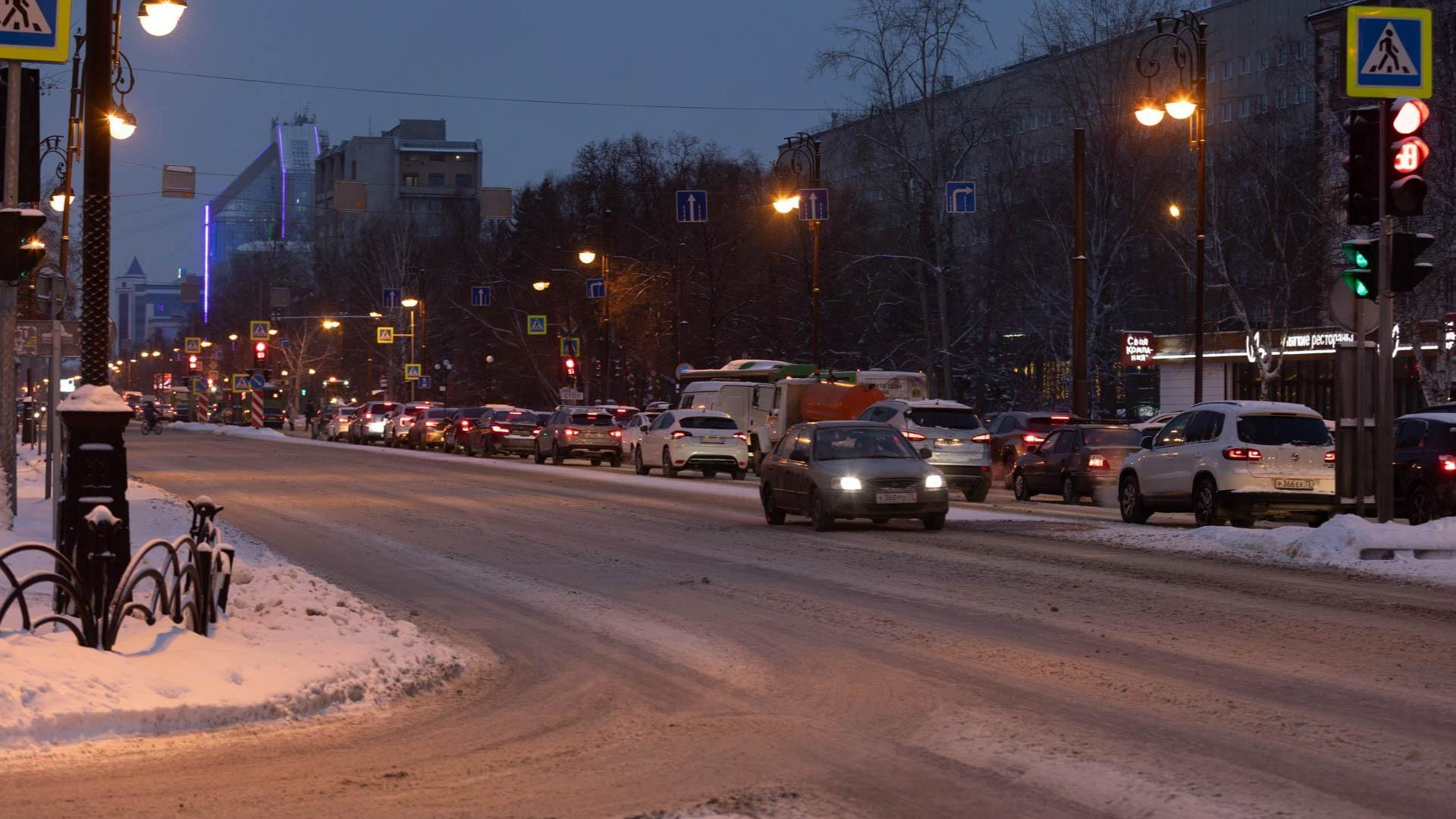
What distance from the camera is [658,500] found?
29.8 metres

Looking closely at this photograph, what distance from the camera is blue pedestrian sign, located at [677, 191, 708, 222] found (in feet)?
173

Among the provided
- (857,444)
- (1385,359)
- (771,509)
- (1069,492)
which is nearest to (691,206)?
(1069,492)

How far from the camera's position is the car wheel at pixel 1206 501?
22984 mm

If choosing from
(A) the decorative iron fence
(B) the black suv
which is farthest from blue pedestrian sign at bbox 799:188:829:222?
(A) the decorative iron fence

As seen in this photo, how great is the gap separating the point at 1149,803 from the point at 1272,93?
8358 cm

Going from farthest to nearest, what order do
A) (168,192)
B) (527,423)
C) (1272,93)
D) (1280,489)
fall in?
(1272,93) < (527,423) < (168,192) < (1280,489)

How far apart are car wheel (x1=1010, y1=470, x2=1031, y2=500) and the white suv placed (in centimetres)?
900

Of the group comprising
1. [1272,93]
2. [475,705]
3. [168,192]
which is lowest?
[475,705]

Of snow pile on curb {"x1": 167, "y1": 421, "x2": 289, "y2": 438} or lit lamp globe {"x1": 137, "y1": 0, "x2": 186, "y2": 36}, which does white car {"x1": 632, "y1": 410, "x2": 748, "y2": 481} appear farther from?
snow pile on curb {"x1": 167, "y1": 421, "x2": 289, "y2": 438}

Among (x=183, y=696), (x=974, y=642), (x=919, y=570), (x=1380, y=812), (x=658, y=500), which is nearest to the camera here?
(x=1380, y=812)

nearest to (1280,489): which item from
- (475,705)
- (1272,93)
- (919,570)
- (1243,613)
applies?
(919,570)

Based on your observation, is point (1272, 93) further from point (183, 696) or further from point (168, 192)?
point (183, 696)

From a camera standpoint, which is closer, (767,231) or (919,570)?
(919,570)

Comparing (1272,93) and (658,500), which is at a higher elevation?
(1272,93)
